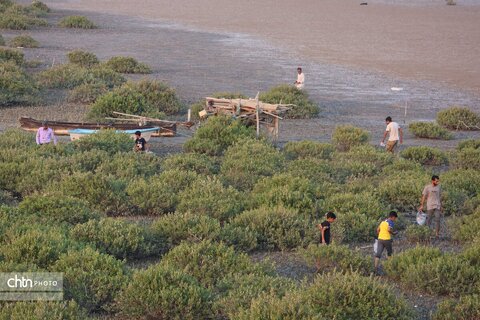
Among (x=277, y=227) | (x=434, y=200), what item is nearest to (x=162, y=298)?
(x=277, y=227)

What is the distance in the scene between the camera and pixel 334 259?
1359 cm

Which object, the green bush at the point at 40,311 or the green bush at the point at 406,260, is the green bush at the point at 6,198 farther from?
the green bush at the point at 406,260

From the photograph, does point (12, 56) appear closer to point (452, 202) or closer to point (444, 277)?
point (452, 202)

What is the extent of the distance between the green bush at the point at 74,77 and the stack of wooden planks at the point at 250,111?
30.8ft

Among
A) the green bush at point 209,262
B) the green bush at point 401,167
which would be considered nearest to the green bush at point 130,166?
the green bush at point 401,167

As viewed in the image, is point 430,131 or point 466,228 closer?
point 466,228

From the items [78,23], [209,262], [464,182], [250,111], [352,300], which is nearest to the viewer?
[352,300]

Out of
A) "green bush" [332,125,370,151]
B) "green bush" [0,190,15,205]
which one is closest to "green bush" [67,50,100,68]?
"green bush" [332,125,370,151]

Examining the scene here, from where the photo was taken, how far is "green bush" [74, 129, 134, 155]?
2216 centimetres

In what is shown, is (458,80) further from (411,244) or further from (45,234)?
(45,234)

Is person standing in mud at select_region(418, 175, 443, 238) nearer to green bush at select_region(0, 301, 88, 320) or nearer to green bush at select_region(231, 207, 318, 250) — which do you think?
green bush at select_region(231, 207, 318, 250)

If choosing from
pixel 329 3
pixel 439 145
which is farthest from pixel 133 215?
pixel 329 3

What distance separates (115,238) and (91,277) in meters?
2.34

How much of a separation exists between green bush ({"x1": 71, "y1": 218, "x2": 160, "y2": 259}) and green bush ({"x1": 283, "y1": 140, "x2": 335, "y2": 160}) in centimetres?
979
